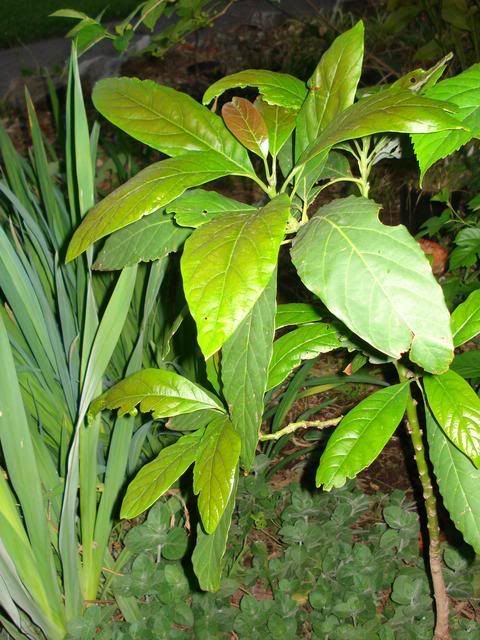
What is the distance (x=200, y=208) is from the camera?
0.81 m

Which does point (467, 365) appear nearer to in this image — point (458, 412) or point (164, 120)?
point (458, 412)

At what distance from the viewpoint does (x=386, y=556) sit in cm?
159

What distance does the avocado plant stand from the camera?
0.66m

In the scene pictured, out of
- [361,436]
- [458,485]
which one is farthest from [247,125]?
[458,485]

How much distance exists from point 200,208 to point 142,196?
0.08 metres

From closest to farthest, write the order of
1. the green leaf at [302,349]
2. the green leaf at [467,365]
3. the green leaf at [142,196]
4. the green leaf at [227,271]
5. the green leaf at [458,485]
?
the green leaf at [227,271] < the green leaf at [142,196] < the green leaf at [458,485] < the green leaf at [302,349] < the green leaf at [467,365]

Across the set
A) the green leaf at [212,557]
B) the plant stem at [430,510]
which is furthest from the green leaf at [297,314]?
the green leaf at [212,557]

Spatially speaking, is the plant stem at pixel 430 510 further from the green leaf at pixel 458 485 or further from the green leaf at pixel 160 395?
the green leaf at pixel 160 395

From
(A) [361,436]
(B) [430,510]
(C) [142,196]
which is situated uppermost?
(C) [142,196]

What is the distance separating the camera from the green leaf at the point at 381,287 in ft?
2.14

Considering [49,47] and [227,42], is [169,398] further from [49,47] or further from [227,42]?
[49,47]

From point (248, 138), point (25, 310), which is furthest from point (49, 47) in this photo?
point (248, 138)

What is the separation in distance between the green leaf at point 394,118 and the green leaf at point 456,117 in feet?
0.16

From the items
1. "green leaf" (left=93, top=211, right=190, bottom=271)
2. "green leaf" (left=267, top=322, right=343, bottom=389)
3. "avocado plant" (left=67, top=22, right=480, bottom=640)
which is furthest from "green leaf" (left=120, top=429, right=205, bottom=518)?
"green leaf" (left=93, top=211, right=190, bottom=271)
